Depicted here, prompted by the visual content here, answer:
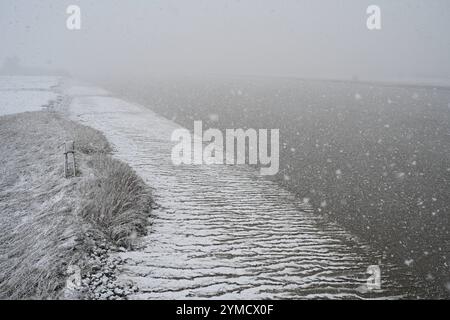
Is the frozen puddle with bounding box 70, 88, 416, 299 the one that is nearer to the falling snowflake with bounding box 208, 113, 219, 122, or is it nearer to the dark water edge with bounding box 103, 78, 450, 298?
the dark water edge with bounding box 103, 78, 450, 298

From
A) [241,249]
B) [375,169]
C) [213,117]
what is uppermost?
[213,117]

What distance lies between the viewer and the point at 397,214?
28.4ft

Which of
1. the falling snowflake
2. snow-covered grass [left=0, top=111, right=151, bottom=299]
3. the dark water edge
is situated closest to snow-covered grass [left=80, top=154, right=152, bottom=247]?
snow-covered grass [left=0, top=111, right=151, bottom=299]

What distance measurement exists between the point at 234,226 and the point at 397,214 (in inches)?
181

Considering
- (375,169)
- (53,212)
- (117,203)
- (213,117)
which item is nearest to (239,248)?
(117,203)

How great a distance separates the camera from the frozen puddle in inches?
207

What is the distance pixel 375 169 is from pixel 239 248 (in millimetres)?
8169

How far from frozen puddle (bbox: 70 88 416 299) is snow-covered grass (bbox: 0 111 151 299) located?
2.48ft

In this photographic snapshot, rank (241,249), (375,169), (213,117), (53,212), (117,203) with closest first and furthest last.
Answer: (241,249)
(53,212)
(117,203)
(375,169)
(213,117)

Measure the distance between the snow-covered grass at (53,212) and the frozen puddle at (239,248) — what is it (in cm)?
75

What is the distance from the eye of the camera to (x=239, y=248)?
6.45m

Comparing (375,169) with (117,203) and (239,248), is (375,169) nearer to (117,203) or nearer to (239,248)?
(239,248)
